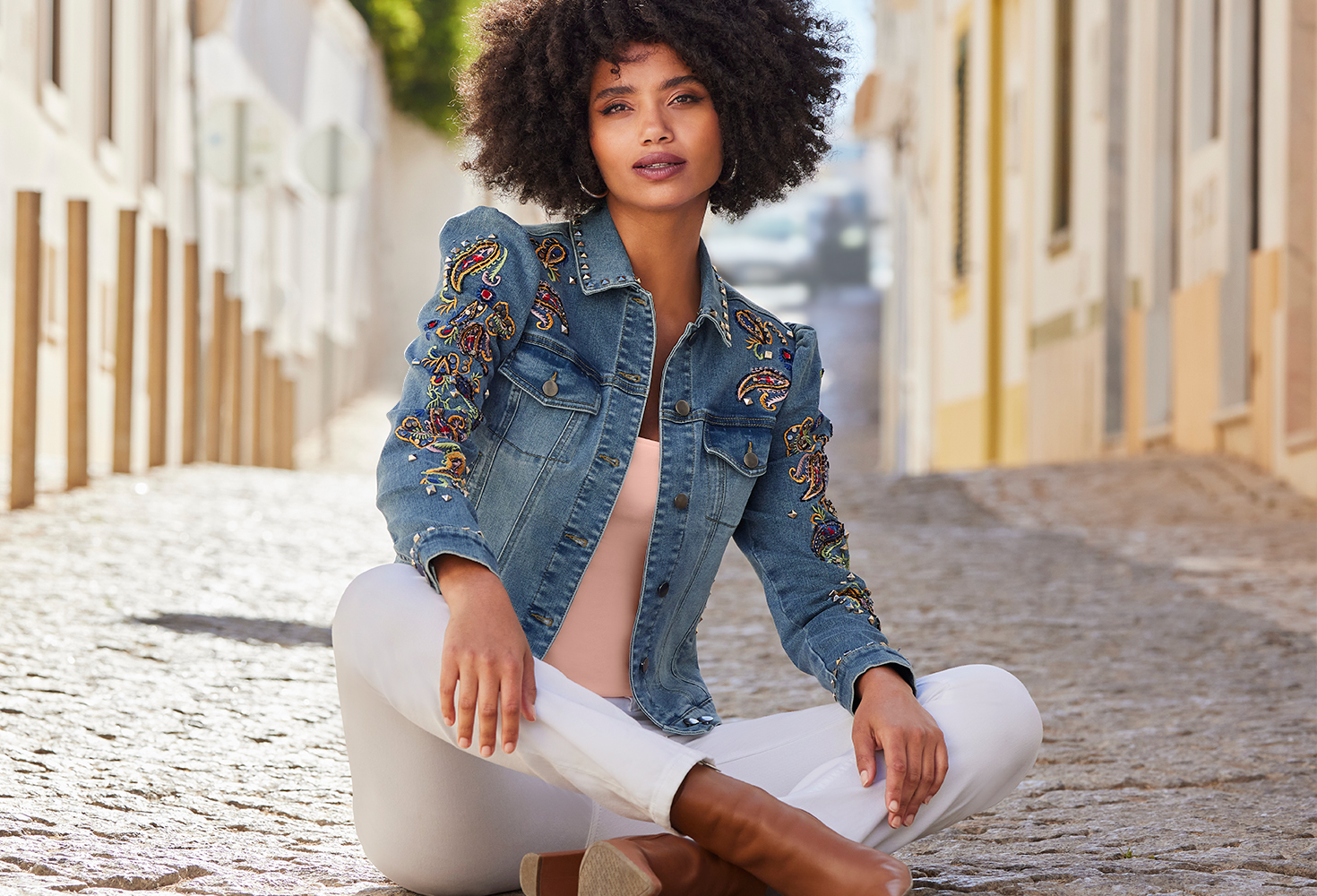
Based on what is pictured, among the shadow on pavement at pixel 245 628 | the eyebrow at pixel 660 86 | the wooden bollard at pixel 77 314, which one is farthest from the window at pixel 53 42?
the eyebrow at pixel 660 86

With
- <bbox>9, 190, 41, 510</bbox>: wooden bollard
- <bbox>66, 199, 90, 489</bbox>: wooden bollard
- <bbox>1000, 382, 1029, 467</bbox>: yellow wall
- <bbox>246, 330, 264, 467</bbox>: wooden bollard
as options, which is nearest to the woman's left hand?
<bbox>9, 190, 41, 510</bbox>: wooden bollard

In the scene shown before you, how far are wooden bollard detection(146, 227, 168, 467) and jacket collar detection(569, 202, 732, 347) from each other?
18.0ft

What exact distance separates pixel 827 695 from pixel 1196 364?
5.65 metres

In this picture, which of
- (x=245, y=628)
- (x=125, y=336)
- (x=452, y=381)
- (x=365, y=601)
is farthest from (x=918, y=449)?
(x=365, y=601)

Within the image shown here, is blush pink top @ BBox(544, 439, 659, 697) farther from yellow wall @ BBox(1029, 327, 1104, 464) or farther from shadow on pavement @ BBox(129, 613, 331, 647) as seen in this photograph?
yellow wall @ BBox(1029, 327, 1104, 464)

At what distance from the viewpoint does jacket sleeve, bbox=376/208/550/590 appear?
2.09 m

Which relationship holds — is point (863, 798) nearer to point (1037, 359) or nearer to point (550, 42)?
point (550, 42)

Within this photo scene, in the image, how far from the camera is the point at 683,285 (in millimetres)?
2578

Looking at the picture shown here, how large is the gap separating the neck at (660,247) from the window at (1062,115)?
33.2ft

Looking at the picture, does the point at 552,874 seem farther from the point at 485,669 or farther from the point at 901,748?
the point at 901,748

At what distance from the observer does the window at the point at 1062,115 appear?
12281 millimetres

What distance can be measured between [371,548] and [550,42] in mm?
4264

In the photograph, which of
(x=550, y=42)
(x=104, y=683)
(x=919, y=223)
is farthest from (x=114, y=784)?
(x=919, y=223)

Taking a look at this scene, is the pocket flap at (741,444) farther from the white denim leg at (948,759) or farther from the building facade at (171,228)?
the building facade at (171,228)
